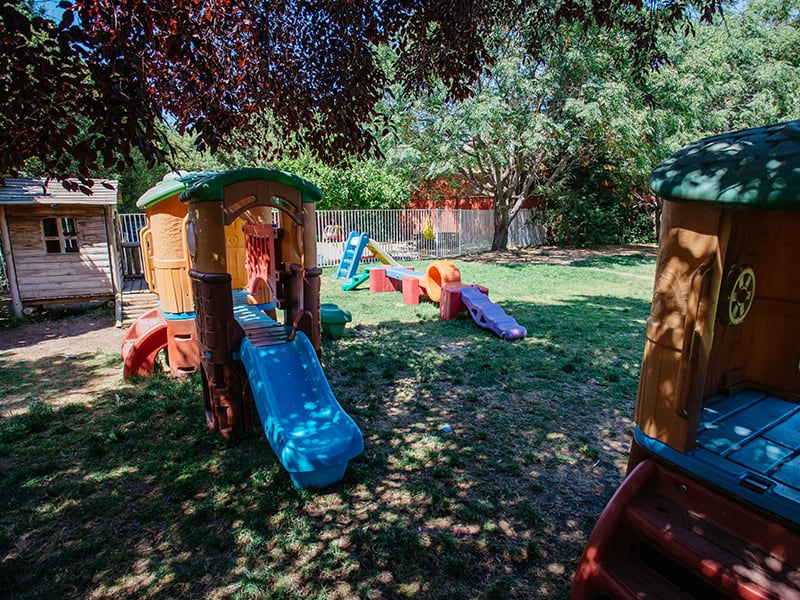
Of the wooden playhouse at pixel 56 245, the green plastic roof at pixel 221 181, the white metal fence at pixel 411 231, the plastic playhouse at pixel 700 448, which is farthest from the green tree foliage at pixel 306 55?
the white metal fence at pixel 411 231

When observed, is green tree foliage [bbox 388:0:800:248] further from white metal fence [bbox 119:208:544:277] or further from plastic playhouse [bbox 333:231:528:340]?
plastic playhouse [bbox 333:231:528:340]

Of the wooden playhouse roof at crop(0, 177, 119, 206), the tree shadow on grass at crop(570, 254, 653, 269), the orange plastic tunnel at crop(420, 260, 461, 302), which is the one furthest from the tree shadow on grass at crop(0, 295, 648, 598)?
the tree shadow on grass at crop(570, 254, 653, 269)

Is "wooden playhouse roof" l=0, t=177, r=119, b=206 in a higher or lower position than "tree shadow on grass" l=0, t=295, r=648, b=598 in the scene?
higher

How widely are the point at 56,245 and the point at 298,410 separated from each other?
35.2ft

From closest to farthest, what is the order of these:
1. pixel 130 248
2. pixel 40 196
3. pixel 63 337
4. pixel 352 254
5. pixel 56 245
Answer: pixel 63 337, pixel 40 196, pixel 56 245, pixel 130 248, pixel 352 254

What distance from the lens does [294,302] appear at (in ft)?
18.5

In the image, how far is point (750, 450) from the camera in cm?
274

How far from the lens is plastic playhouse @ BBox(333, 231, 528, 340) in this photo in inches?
328

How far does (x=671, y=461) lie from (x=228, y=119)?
14.7 feet

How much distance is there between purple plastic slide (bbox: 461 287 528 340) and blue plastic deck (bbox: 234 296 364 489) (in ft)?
13.5

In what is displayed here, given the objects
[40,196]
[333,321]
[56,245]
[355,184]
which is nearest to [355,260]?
[333,321]

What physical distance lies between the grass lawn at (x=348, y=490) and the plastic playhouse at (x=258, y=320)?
389 mm

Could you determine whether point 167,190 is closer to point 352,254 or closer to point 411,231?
point 352,254

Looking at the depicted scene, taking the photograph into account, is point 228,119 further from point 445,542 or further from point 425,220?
point 425,220
